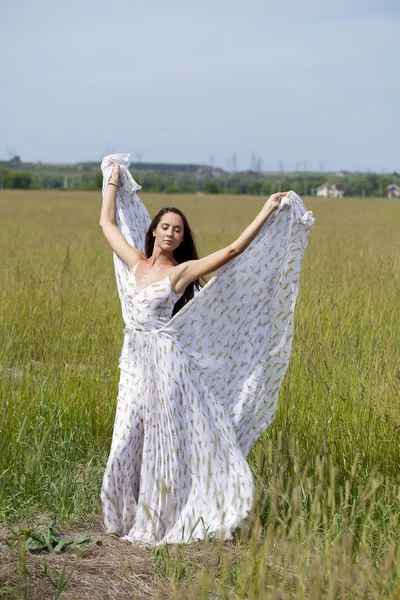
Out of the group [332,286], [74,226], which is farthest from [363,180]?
[332,286]

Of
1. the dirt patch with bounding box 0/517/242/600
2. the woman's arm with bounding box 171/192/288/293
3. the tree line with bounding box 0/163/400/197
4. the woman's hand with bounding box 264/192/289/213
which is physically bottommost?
the dirt patch with bounding box 0/517/242/600

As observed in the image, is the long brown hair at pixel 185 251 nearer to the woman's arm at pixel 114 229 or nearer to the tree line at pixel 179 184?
the woman's arm at pixel 114 229

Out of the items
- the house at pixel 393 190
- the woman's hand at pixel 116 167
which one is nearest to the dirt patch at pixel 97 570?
the woman's hand at pixel 116 167

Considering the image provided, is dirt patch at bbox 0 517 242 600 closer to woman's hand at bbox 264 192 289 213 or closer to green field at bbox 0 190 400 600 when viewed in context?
green field at bbox 0 190 400 600

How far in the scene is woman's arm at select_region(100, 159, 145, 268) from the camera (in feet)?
12.9

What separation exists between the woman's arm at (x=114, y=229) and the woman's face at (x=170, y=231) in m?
0.19

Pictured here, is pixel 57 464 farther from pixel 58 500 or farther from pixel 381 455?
pixel 381 455

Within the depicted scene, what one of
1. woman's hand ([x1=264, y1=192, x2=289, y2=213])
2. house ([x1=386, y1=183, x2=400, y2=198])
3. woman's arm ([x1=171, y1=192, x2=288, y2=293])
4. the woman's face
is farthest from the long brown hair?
house ([x1=386, y1=183, x2=400, y2=198])

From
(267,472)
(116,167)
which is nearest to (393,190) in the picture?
(116,167)

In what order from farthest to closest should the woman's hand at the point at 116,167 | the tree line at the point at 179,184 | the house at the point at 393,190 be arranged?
the house at the point at 393,190 → the tree line at the point at 179,184 → the woman's hand at the point at 116,167

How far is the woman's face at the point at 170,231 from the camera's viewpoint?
3736 millimetres

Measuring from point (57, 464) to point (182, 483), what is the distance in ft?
2.78

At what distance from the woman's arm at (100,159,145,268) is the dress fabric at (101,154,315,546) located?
12 centimetres

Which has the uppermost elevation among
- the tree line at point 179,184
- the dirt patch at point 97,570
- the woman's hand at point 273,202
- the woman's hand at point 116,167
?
the tree line at point 179,184
